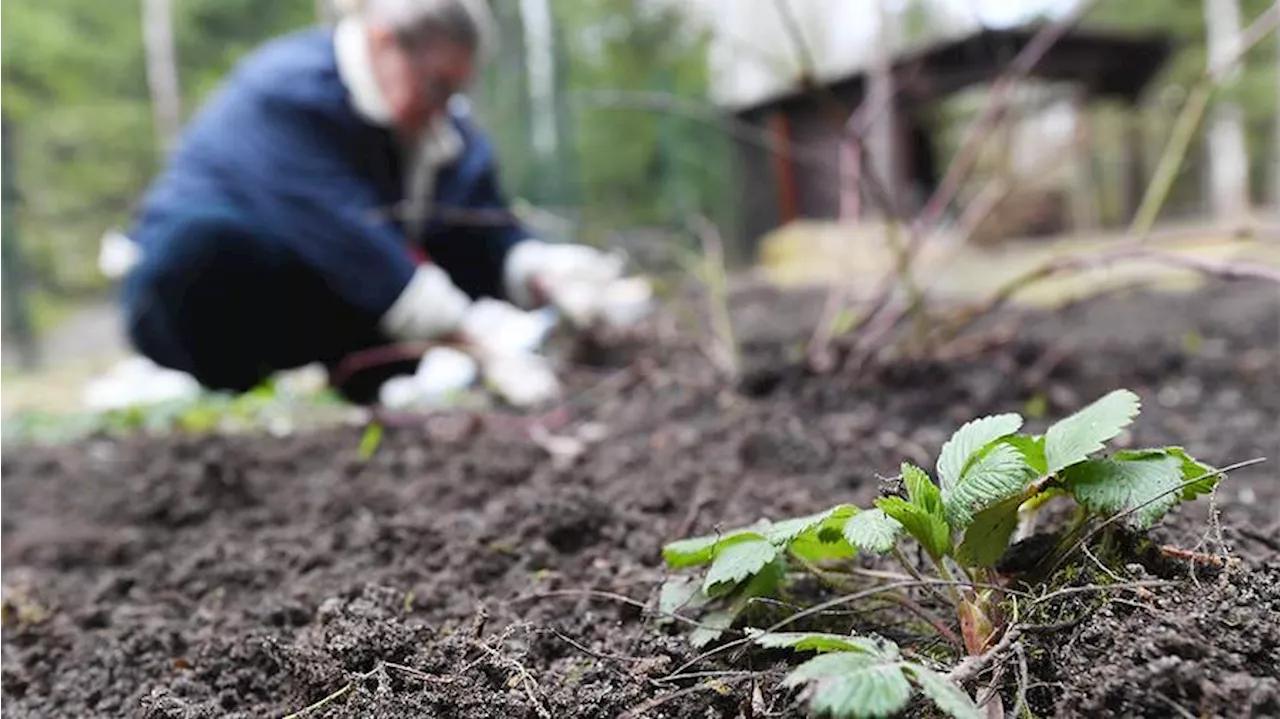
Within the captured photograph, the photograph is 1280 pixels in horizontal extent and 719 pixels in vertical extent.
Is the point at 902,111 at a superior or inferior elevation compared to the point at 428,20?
inferior

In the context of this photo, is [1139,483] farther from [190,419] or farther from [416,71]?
[416,71]

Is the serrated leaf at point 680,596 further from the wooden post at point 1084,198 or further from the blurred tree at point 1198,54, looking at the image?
the wooden post at point 1084,198

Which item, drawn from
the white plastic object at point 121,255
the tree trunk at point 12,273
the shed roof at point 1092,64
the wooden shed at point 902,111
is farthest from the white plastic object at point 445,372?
the shed roof at point 1092,64

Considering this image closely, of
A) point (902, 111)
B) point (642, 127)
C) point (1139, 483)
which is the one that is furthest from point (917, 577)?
point (642, 127)

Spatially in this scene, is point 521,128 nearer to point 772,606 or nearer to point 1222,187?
point 772,606

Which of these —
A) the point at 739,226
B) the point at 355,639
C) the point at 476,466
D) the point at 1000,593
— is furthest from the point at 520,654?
the point at 739,226

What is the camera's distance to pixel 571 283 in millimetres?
3129

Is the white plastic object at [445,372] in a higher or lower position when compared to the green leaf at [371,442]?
lower

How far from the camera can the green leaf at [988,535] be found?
640 mm

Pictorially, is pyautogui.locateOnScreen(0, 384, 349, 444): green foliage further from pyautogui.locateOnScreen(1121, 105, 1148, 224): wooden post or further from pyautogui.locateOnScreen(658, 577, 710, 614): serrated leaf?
pyautogui.locateOnScreen(1121, 105, 1148, 224): wooden post

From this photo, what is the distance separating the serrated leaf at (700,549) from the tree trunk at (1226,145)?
922cm

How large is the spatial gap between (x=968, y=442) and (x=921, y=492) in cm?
5

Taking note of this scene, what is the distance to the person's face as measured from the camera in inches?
103

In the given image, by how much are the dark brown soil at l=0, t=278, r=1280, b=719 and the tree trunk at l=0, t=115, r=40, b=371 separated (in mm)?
4396
